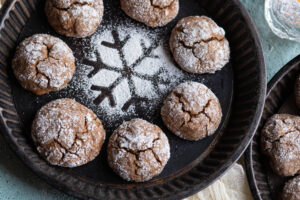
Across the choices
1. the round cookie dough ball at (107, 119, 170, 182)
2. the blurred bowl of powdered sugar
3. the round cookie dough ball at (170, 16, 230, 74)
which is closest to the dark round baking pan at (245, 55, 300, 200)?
the blurred bowl of powdered sugar

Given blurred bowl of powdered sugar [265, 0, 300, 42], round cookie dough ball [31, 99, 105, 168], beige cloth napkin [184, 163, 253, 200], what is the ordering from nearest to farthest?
1. round cookie dough ball [31, 99, 105, 168]
2. beige cloth napkin [184, 163, 253, 200]
3. blurred bowl of powdered sugar [265, 0, 300, 42]

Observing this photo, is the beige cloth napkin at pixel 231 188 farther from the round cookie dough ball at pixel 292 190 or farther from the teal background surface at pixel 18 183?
the teal background surface at pixel 18 183

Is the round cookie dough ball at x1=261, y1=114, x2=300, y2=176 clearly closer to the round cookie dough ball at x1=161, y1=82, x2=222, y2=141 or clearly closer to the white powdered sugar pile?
the round cookie dough ball at x1=161, y1=82, x2=222, y2=141

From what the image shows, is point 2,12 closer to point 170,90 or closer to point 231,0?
point 170,90

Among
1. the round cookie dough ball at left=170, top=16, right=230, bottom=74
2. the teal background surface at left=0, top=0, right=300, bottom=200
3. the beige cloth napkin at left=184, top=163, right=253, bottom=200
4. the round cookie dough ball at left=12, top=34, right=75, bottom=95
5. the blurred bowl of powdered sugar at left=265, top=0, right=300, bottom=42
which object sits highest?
the blurred bowl of powdered sugar at left=265, top=0, right=300, bottom=42

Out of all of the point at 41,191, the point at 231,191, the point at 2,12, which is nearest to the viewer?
the point at 2,12

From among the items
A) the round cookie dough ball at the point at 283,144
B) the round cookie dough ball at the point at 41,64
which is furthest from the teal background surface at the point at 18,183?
the round cookie dough ball at the point at 283,144

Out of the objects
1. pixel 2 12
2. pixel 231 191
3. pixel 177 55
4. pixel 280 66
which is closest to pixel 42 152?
pixel 2 12

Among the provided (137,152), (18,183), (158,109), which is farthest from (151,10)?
(18,183)
